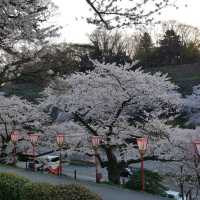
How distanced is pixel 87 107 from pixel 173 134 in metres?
4.15

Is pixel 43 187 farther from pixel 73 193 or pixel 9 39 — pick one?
pixel 9 39

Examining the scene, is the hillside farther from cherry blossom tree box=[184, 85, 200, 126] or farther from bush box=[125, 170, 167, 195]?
bush box=[125, 170, 167, 195]

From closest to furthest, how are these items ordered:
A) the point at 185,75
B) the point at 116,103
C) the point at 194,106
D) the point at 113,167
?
the point at 113,167 < the point at 116,103 < the point at 194,106 < the point at 185,75

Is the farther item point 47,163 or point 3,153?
point 47,163

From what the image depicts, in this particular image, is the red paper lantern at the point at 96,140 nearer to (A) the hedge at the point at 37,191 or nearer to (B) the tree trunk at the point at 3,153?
(A) the hedge at the point at 37,191

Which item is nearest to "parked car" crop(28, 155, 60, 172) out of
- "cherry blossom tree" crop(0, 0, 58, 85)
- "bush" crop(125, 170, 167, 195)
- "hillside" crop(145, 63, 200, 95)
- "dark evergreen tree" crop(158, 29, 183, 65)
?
"bush" crop(125, 170, 167, 195)

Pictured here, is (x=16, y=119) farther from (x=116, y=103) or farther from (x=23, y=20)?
(x=23, y=20)

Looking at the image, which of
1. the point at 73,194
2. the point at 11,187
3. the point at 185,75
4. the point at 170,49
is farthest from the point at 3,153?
the point at 170,49

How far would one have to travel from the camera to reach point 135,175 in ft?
55.3

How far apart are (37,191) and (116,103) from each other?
1269cm

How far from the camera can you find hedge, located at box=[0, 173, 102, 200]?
7.42 metres

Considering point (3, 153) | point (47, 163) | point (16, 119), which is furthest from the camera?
point (47, 163)

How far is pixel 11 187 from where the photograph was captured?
8688 millimetres

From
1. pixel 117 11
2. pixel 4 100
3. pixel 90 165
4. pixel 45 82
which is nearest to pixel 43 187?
pixel 117 11
